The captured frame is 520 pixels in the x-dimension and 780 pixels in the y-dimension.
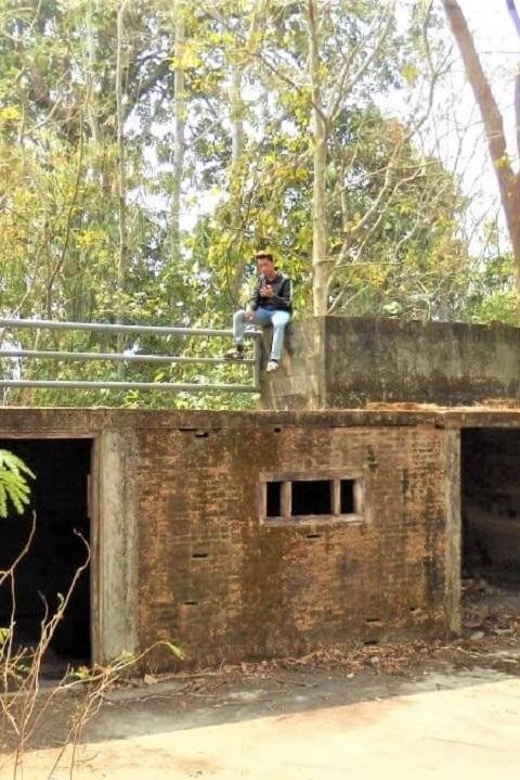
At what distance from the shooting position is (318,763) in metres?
5.79

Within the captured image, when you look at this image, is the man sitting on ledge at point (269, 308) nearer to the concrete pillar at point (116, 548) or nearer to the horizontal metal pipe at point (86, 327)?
the horizontal metal pipe at point (86, 327)

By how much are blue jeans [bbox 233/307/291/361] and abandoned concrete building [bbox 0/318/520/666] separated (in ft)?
0.87

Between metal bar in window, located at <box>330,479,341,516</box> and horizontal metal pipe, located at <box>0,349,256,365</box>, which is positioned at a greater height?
horizontal metal pipe, located at <box>0,349,256,365</box>

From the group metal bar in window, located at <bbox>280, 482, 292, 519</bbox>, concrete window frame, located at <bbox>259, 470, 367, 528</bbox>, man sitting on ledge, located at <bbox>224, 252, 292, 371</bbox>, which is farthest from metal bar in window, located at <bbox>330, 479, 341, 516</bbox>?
man sitting on ledge, located at <bbox>224, 252, 292, 371</bbox>

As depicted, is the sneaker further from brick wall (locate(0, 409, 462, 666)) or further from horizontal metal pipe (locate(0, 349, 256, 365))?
brick wall (locate(0, 409, 462, 666))

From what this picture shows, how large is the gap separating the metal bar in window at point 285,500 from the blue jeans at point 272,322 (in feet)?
5.02

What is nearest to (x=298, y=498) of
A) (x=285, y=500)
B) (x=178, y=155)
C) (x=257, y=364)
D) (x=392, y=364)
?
(x=285, y=500)

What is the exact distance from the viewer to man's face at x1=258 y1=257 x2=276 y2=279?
914 cm

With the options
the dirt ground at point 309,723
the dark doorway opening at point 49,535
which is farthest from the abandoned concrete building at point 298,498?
the dark doorway opening at point 49,535

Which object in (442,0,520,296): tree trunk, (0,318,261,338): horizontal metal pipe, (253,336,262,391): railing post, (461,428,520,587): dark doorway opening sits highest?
(442,0,520,296): tree trunk

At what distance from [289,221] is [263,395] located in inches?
248

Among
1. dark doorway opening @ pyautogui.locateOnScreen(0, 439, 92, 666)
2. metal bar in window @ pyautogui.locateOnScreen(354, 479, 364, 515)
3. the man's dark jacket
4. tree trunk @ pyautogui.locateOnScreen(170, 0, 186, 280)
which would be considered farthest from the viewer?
tree trunk @ pyautogui.locateOnScreen(170, 0, 186, 280)

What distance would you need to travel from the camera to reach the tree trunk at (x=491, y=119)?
38.0 ft

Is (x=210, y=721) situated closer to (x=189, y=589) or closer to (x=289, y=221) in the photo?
(x=189, y=589)
